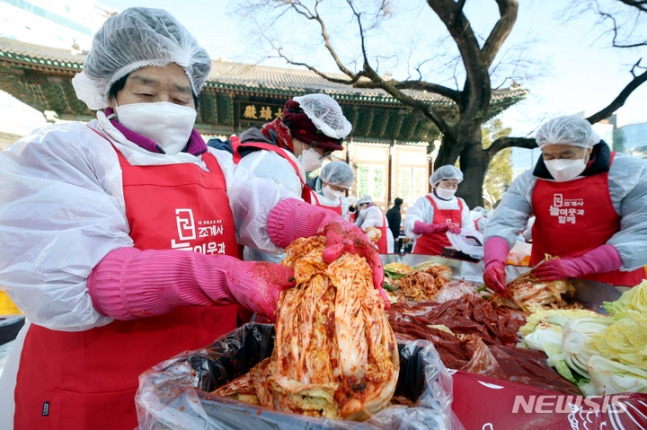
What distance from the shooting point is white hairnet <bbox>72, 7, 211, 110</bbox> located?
1359 millimetres

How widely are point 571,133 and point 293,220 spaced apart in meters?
2.73

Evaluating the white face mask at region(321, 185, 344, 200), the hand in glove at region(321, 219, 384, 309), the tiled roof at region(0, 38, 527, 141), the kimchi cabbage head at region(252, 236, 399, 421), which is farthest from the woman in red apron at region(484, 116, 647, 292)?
the tiled roof at region(0, 38, 527, 141)

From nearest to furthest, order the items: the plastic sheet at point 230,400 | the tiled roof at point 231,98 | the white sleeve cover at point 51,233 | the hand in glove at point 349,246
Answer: the plastic sheet at point 230,400 → the white sleeve cover at point 51,233 → the hand in glove at point 349,246 → the tiled roof at point 231,98

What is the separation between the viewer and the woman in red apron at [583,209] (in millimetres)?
2748

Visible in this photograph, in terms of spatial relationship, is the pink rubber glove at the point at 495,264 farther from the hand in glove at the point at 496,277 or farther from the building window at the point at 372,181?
the building window at the point at 372,181

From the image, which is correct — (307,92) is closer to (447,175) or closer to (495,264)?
(447,175)

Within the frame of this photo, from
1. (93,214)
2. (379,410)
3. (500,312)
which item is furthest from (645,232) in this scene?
(93,214)

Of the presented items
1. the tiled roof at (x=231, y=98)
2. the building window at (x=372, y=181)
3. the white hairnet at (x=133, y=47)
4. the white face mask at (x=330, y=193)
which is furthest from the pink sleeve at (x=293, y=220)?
the building window at (x=372, y=181)

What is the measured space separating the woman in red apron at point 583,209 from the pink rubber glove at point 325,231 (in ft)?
6.75

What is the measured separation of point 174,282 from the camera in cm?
102

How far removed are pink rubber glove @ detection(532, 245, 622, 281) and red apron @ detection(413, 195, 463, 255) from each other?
11.3ft

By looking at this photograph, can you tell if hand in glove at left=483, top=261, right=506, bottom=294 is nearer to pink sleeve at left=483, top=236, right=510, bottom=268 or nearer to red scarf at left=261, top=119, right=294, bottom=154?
pink sleeve at left=483, top=236, right=510, bottom=268

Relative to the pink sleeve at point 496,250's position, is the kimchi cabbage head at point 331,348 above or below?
above

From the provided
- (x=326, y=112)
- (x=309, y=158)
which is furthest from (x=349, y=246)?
(x=326, y=112)
